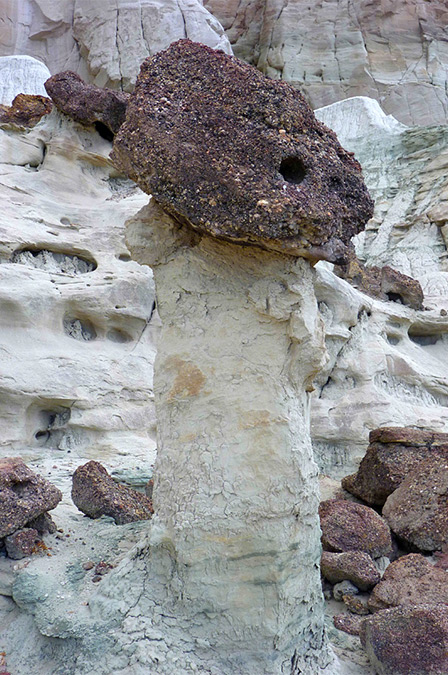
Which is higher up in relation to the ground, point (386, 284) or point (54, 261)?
point (386, 284)

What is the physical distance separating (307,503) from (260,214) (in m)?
1.24

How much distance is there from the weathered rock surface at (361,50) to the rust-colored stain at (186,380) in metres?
17.1

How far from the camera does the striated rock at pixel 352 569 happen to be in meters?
3.23

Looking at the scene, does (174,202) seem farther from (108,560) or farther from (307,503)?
(108,560)

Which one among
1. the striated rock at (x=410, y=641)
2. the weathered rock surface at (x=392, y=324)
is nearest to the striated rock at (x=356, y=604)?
the striated rock at (x=410, y=641)

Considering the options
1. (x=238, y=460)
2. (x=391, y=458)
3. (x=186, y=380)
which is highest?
(x=186, y=380)

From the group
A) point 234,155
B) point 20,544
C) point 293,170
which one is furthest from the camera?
point 20,544

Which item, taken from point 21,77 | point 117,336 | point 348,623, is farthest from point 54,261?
point 21,77

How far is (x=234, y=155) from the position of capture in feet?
7.48

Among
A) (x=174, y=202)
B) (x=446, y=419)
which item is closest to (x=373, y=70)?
(x=446, y=419)

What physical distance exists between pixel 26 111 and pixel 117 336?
4076mm

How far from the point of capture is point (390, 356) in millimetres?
7145

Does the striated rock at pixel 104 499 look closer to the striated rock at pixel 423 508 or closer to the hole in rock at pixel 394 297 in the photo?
the striated rock at pixel 423 508

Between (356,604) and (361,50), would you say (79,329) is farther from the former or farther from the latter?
(361,50)
